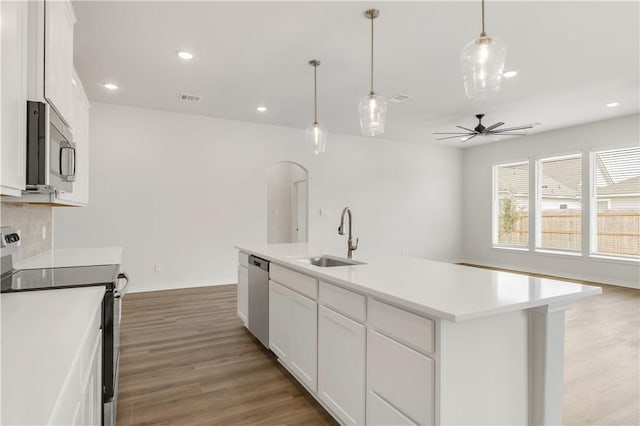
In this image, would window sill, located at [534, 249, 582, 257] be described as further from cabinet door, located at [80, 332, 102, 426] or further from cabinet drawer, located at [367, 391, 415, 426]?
cabinet door, located at [80, 332, 102, 426]

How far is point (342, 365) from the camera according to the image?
1.96m

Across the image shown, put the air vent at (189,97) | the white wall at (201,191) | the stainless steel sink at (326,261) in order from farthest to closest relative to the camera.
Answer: the white wall at (201,191)
the air vent at (189,97)
the stainless steel sink at (326,261)

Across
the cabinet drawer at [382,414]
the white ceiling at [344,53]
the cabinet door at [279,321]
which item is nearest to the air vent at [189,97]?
the white ceiling at [344,53]

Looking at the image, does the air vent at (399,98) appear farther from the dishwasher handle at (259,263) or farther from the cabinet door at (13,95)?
the cabinet door at (13,95)

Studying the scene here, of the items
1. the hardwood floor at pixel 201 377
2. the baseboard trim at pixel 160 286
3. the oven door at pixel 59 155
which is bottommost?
the hardwood floor at pixel 201 377

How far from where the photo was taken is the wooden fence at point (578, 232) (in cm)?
608

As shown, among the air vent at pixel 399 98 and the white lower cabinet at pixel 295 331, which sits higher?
the air vent at pixel 399 98

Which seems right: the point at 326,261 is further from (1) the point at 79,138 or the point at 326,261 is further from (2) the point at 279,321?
(1) the point at 79,138

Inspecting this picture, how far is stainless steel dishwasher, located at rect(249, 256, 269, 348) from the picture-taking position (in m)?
3.10

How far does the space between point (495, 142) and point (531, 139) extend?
0.82m

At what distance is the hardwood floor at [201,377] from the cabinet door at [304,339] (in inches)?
6.4

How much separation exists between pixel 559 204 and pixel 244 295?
21.6ft

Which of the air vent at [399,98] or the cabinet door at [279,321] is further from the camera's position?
the air vent at [399,98]

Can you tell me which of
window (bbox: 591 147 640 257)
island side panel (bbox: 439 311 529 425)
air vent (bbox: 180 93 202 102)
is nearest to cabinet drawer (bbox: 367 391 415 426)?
island side panel (bbox: 439 311 529 425)
